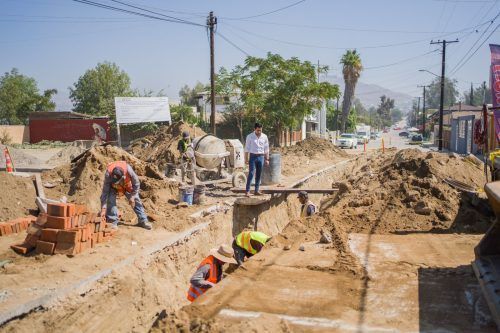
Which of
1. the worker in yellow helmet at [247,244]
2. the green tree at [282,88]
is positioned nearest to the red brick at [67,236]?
the worker in yellow helmet at [247,244]

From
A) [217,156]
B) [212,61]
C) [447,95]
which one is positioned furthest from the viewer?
[447,95]

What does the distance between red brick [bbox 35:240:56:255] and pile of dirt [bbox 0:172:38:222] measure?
2.26m

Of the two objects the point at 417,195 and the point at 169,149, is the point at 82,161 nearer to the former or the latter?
the point at 169,149

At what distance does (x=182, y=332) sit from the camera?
413 cm

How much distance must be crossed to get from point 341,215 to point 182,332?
5774 mm

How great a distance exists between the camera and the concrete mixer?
536 inches

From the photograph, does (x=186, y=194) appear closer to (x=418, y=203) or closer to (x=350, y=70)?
(x=418, y=203)

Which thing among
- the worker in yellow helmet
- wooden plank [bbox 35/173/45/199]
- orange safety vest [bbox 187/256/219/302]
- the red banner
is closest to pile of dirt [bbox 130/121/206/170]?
wooden plank [bbox 35/173/45/199]

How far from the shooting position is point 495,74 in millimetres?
8492

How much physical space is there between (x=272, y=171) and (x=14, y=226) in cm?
792

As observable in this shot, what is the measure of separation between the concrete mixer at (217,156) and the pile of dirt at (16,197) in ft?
15.2

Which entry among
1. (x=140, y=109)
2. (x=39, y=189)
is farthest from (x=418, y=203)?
(x=140, y=109)

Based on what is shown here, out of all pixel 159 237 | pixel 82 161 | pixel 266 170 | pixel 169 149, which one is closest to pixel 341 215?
pixel 159 237

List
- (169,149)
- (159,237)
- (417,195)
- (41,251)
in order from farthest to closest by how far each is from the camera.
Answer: (169,149) < (417,195) < (159,237) < (41,251)
